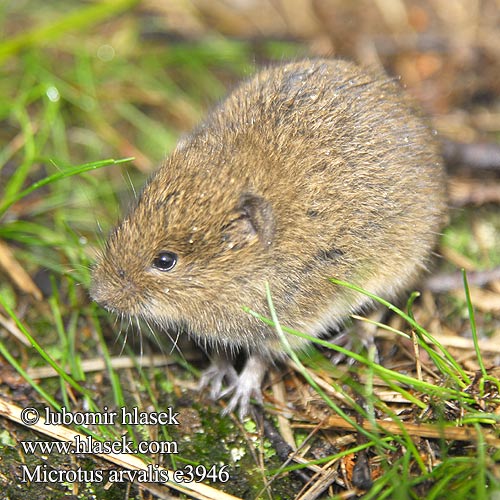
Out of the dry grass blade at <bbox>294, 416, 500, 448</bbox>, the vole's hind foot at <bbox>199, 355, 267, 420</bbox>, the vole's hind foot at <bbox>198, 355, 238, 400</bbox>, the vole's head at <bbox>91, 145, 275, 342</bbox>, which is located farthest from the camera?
the vole's hind foot at <bbox>198, 355, 238, 400</bbox>

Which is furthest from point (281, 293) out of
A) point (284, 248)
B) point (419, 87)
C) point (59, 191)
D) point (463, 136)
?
point (419, 87)

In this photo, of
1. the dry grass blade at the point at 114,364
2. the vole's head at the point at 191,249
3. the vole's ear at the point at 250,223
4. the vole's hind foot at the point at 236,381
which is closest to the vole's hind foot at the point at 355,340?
the vole's hind foot at the point at 236,381

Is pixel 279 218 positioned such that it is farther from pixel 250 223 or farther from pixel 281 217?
pixel 250 223

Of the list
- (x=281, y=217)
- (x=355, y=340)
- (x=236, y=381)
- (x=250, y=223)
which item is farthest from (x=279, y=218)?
(x=236, y=381)

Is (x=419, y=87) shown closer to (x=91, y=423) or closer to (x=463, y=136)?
(x=463, y=136)

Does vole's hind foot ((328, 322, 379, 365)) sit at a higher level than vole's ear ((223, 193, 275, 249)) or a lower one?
lower

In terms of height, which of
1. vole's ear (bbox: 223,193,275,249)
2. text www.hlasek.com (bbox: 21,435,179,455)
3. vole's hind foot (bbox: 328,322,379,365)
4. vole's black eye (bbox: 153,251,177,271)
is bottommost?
text www.hlasek.com (bbox: 21,435,179,455)

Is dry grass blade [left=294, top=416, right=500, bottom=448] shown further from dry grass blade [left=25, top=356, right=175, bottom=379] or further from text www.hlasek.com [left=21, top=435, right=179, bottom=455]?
dry grass blade [left=25, top=356, right=175, bottom=379]

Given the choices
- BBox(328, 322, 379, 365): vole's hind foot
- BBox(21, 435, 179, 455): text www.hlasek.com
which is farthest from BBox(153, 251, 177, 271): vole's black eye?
BBox(328, 322, 379, 365): vole's hind foot
